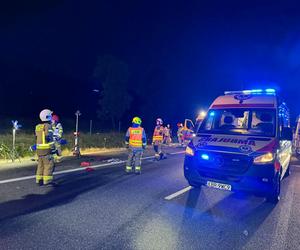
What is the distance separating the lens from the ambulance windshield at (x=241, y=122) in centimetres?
734

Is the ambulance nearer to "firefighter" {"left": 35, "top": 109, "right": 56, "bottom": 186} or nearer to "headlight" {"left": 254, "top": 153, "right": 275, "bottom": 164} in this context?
"headlight" {"left": 254, "top": 153, "right": 275, "bottom": 164}

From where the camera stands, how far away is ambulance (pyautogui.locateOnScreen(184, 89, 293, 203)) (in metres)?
6.37

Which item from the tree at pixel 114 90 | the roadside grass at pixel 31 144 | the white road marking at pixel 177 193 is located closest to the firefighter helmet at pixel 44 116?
the white road marking at pixel 177 193

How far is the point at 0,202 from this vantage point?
20.7 feet

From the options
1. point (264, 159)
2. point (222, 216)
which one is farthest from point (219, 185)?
point (264, 159)

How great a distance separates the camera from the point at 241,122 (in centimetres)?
826

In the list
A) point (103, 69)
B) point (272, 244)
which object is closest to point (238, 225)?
point (272, 244)

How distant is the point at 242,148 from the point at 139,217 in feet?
8.20

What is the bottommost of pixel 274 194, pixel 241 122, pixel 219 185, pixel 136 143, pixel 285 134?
pixel 274 194

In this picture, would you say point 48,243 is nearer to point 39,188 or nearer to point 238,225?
point 238,225

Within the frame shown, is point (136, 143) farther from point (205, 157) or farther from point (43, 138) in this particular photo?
point (205, 157)

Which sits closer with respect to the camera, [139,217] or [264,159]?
[139,217]

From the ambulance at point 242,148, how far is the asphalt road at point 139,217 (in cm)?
51

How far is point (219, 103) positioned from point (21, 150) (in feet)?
31.2
